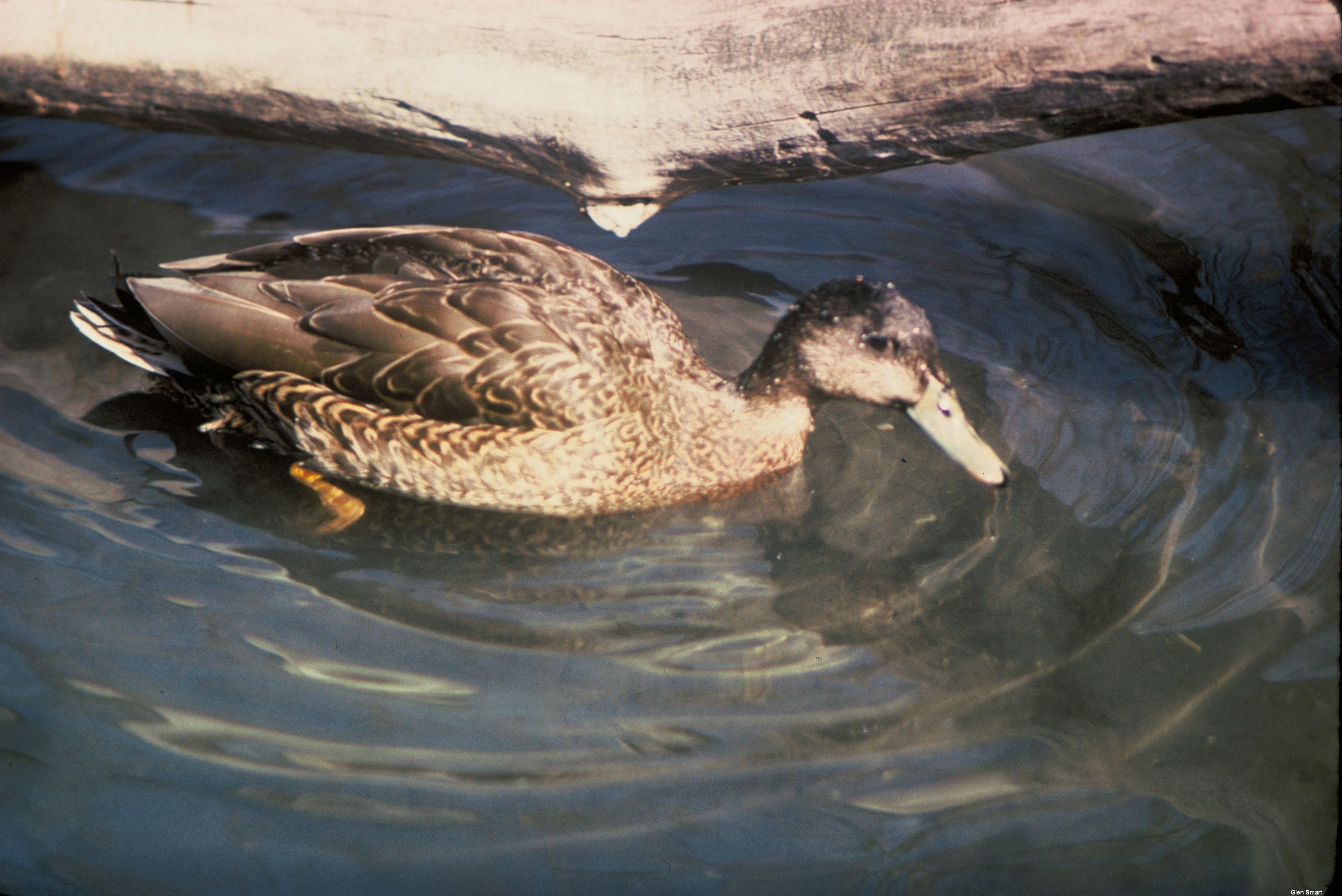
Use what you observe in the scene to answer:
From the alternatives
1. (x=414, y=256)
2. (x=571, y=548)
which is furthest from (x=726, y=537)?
(x=414, y=256)

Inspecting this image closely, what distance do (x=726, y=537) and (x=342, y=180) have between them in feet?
11.2

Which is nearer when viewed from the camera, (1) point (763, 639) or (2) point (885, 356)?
(1) point (763, 639)

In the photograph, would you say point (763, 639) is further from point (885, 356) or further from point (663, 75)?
point (663, 75)

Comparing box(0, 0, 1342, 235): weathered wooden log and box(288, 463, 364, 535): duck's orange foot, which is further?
box(288, 463, 364, 535): duck's orange foot

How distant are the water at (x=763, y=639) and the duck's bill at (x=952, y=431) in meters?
0.39

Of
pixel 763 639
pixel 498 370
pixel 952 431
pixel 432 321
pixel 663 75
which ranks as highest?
pixel 663 75

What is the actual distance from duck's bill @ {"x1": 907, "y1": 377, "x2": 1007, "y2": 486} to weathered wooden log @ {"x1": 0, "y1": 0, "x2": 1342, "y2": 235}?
957 millimetres

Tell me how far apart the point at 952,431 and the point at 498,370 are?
5.18 feet

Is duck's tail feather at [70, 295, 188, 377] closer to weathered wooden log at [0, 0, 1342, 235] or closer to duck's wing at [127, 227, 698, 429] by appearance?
duck's wing at [127, 227, 698, 429]

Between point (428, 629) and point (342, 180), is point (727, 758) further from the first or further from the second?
point (342, 180)

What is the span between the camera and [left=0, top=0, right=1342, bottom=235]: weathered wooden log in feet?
11.7

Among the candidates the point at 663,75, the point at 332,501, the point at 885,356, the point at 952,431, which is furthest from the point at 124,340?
the point at 952,431

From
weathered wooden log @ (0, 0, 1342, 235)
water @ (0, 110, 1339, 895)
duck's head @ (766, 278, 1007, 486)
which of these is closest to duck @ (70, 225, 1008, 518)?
duck's head @ (766, 278, 1007, 486)

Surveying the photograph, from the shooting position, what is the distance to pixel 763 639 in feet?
12.0
